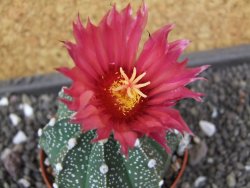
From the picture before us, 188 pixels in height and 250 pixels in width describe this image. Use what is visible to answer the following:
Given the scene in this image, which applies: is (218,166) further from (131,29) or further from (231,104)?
(131,29)

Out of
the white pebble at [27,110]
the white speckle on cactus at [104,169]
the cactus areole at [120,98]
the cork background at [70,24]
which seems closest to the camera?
the cactus areole at [120,98]

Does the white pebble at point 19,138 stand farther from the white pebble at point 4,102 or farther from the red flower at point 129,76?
the red flower at point 129,76

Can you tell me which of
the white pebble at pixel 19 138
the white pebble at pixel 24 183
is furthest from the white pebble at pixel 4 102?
the white pebble at pixel 24 183

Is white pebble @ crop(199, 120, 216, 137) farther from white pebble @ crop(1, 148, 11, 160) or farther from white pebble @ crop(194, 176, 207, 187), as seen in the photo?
white pebble @ crop(1, 148, 11, 160)

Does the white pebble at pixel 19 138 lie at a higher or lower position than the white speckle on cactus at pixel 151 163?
higher

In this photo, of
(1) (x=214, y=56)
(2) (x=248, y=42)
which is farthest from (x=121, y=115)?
(2) (x=248, y=42)
